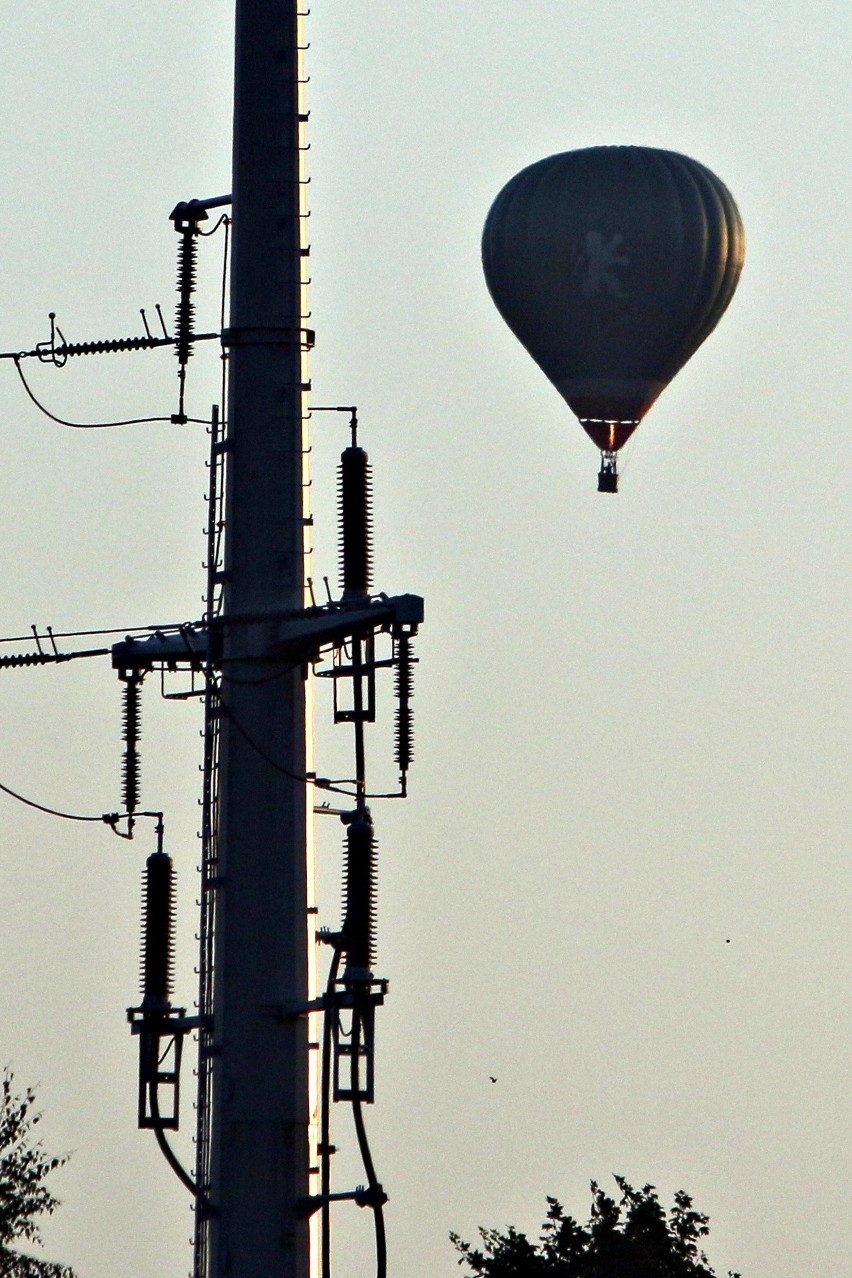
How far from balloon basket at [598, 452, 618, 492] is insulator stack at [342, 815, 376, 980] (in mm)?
38968

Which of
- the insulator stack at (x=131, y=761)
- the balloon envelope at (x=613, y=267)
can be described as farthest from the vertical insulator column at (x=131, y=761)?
the balloon envelope at (x=613, y=267)

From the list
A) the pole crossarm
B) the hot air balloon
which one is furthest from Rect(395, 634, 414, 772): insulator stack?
the hot air balloon

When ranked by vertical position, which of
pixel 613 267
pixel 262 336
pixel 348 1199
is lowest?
pixel 348 1199

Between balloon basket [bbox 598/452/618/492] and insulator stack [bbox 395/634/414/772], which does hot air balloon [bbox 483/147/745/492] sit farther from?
insulator stack [bbox 395/634/414/772]

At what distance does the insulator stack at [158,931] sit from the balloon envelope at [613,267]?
111 feet

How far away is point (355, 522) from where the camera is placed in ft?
191

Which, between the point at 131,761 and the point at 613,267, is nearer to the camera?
the point at 131,761

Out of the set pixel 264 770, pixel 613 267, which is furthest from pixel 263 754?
pixel 613 267

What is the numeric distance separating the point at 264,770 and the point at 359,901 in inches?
131

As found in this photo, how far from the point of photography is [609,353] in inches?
3590

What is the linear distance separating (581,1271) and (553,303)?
22.6 m

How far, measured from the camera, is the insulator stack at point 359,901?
56750 millimetres

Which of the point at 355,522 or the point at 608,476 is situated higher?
the point at 608,476

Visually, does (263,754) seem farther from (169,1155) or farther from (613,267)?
(613,267)
